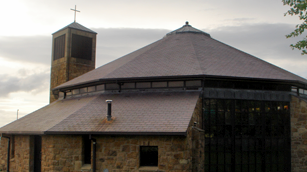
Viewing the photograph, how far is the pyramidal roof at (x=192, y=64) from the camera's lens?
15422 millimetres

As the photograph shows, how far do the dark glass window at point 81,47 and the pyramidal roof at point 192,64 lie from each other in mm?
→ 9288

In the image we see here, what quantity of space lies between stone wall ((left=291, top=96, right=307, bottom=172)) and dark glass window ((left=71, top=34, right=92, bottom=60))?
1833cm

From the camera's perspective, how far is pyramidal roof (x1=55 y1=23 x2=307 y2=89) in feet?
50.6

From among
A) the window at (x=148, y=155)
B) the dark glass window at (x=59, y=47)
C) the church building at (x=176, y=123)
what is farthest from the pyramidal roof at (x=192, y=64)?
the dark glass window at (x=59, y=47)

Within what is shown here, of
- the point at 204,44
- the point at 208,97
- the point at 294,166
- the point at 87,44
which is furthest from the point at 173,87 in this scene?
the point at 87,44

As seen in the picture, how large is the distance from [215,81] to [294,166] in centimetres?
608

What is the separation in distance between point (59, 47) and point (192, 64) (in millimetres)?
16109

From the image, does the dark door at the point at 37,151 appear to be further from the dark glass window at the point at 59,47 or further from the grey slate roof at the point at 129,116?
the dark glass window at the point at 59,47

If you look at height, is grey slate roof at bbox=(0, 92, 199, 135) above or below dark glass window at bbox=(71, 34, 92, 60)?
below

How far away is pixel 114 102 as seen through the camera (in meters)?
15.1

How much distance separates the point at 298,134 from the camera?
15.9 meters

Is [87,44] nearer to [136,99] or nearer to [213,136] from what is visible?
[136,99]

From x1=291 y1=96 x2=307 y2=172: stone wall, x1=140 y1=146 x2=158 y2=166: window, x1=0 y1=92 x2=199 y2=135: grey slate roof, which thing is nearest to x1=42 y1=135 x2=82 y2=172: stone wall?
x1=0 y1=92 x2=199 y2=135: grey slate roof

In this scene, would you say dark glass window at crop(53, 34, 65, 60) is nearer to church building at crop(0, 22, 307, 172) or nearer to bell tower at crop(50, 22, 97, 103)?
bell tower at crop(50, 22, 97, 103)
